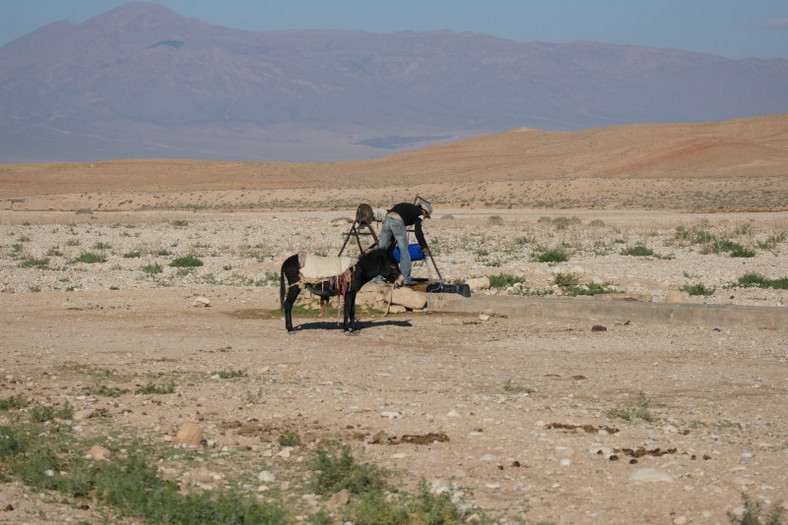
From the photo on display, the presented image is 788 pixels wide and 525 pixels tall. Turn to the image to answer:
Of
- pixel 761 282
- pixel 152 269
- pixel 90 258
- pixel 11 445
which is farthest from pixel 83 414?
pixel 90 258

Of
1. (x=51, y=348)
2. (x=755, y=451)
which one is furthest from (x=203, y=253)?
(x=755, y=451)

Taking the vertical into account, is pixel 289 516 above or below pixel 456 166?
below

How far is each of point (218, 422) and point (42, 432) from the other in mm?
1455

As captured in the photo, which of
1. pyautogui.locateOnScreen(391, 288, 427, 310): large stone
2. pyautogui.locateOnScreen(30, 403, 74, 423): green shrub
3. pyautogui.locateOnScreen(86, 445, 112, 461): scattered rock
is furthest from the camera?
pyautogui.locateOnScreen(391, 288, 427, 310): large stone

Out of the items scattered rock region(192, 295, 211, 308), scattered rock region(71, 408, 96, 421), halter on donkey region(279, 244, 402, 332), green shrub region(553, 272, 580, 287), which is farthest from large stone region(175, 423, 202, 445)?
green shrub region(553, 272, 580, 287)

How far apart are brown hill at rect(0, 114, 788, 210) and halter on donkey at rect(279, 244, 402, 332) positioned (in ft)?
135

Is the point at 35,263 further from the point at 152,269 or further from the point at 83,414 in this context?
the point at 83,414

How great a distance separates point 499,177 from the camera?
306ft

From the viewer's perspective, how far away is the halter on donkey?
14734 mm

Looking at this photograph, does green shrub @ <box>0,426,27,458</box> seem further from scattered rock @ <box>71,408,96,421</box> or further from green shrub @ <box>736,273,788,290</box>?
green shrub @ <box>736,273,788,290</box>

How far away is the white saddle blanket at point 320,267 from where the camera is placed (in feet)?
48.3

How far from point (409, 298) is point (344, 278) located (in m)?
2.78

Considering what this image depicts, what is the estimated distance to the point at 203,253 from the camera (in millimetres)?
29531

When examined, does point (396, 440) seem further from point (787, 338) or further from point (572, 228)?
point (572, 228)
